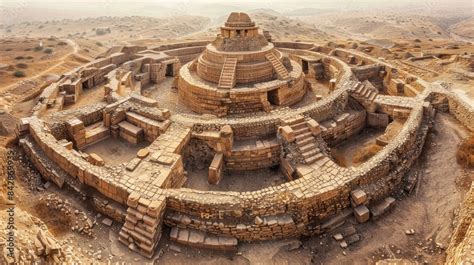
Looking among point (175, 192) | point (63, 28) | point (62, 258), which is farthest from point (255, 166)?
point (63, 28)

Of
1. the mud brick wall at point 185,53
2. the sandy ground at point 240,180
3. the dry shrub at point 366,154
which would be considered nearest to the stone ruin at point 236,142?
the sandy ground at point 240,180

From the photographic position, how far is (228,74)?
48.8 ft

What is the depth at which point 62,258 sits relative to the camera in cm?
705

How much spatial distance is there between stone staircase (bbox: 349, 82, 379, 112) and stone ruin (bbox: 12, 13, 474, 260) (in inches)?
Answer: 1.7

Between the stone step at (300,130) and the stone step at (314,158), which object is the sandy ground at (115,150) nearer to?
the stone step at (300,130)

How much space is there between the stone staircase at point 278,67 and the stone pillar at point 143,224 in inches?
366

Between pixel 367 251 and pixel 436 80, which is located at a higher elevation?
pixel 436 80

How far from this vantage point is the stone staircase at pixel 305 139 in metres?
10.4

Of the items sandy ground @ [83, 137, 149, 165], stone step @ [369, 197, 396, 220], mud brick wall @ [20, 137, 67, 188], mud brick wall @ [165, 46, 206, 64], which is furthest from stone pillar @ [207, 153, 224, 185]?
mud brick wall @ [165, 46, 206, 64]

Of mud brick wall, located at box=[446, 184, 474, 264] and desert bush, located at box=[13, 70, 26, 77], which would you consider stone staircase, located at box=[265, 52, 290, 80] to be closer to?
mud brick wall, located at box=[446, 184, 474, 264]

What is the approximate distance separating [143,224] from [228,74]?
28.6 feet

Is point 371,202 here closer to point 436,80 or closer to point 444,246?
point 444,246

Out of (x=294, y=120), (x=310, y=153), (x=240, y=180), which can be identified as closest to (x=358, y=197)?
(x=310, y=153)

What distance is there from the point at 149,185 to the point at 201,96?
6.77 m
